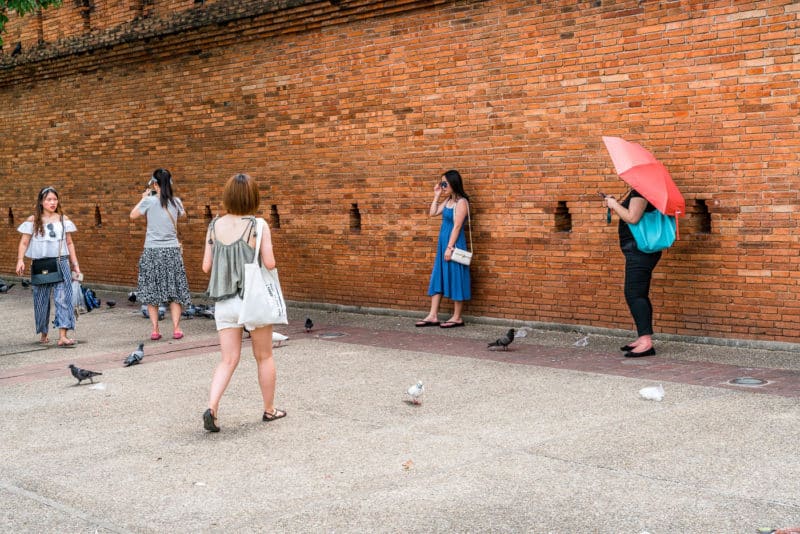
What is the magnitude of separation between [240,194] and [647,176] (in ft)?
13.6

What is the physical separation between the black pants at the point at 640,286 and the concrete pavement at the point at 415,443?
37 cm

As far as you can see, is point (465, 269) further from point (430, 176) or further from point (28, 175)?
point (28, 175)

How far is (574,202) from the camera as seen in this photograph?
1117cm

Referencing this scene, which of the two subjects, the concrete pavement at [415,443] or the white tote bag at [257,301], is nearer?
the concrete pavement at [415,443]

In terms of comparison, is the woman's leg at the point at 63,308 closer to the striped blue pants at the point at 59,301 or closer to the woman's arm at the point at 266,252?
the striped blue pants at the point at 59,301

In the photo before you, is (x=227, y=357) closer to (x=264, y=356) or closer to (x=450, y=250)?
(x=264, y=356)

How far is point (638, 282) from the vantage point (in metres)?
9.79

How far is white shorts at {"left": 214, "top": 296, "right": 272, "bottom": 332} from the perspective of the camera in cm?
721

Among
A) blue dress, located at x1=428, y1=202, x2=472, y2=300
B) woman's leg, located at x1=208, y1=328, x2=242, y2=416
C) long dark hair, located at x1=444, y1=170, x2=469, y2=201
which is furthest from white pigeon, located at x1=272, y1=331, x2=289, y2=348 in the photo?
woman's leg, located at x1=208, y1=328, x2=242, y2=416

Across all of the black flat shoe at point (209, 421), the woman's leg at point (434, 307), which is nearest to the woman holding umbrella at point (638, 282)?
the woman's leg at point (434, 307)

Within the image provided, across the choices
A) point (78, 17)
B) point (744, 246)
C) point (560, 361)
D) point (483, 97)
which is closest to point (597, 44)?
point (483, 97)

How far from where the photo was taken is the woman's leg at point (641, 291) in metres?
9.79

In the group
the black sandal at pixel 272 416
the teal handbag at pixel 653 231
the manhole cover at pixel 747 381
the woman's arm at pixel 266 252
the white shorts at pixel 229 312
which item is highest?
the woman's arm at pixel 266 252

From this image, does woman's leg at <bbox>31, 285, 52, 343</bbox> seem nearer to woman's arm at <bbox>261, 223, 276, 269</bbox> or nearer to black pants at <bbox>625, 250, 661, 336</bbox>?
woman's arm at <bbox>261, 223, 276, 269</bbox>
